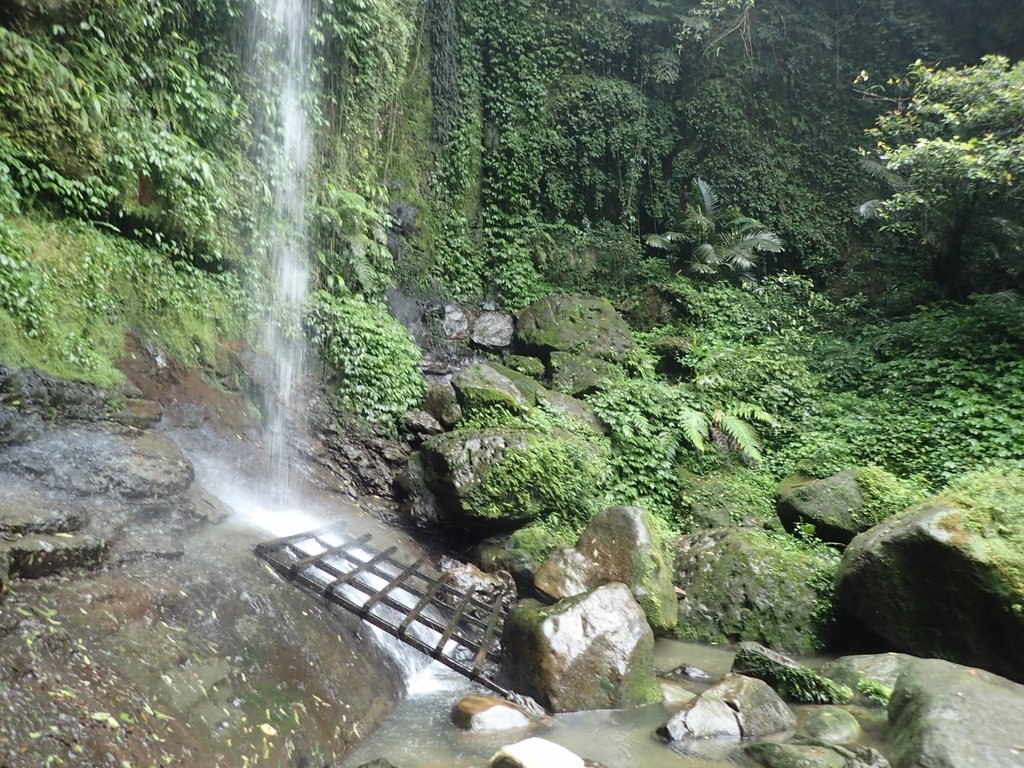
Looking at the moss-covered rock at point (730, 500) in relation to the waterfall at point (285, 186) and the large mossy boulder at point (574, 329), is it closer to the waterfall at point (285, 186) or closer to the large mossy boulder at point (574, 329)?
the large mossy boulder at point (574, 329)

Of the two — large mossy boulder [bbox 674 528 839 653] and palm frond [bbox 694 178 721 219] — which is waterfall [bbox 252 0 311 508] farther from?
palm frond [bbox 694 178 721 219]

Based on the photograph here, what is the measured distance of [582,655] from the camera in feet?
15.3

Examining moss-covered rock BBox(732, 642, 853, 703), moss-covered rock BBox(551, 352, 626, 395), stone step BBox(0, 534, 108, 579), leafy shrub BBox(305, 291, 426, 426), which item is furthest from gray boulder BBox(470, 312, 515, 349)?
stone step BBox(0, 534, 108, 579)

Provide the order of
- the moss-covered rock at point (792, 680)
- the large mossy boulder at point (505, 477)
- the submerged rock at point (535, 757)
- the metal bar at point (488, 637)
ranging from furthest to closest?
the large mossy boulder at point (505, 477)
the metal bar at point (488, 637)
the moss-covered rock at point (792, 680)
the submerged rock at point (535, 757)

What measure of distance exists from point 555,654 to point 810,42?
17.8m

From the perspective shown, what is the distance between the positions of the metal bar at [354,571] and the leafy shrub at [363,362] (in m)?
2.90

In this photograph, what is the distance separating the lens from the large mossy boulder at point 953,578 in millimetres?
4781

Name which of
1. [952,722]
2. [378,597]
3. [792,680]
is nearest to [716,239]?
[792,680]

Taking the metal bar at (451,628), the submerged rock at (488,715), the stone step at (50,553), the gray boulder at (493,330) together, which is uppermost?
the gray boulder at (493,330)

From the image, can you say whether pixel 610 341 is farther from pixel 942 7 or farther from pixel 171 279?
pixel 942 7

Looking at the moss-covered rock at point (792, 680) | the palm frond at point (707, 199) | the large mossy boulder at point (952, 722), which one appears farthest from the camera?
the palm frond at point (707, 199)

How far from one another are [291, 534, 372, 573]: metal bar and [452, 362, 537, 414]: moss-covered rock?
2.87 metres

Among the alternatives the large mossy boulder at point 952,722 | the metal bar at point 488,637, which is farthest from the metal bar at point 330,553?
the large mossy boulder at point 952,722

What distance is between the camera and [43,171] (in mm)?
5969
